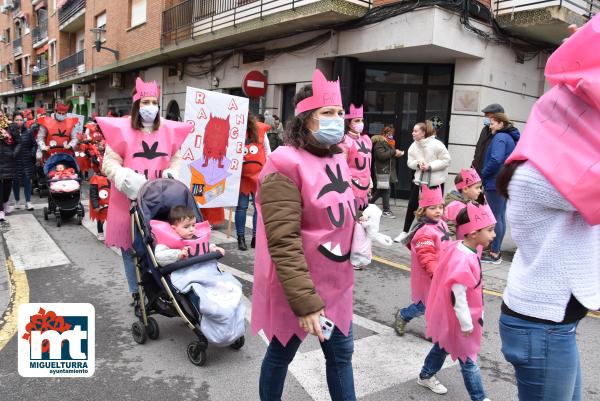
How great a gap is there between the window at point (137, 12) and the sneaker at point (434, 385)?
18703 mm

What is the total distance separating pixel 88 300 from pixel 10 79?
45.6 meters

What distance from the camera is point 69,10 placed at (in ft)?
93.9

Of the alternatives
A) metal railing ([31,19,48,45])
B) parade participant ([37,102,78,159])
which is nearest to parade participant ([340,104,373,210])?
parade participant ([37,102,78,159])

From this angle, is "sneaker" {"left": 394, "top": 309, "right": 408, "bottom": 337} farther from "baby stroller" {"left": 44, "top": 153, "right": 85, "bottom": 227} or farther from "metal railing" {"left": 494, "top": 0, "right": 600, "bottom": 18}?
"metal railing" {"left": 494, "top": 0, "right": 600, "bottom": 18}

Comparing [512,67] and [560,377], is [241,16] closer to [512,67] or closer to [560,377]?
[512,67]

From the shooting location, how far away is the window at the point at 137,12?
62.8 ft

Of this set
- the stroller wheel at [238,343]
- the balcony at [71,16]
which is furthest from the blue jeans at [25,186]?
the balcony at [71,16]

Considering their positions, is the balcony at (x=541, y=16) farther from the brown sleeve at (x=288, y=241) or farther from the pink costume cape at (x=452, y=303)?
the brown sleeve at (x=288, y=241)

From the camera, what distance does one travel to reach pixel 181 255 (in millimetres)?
3713

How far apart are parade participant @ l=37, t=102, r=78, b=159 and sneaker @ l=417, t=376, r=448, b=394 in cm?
914

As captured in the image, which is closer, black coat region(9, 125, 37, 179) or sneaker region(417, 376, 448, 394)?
sneaker region(417, 376, 448, 394)

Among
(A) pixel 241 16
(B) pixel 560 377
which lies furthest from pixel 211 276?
(A) pixel 241 16

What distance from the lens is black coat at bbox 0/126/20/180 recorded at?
8.57 meters

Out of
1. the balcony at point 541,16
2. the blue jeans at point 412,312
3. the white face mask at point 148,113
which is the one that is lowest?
the blue jeans at point 412,312
